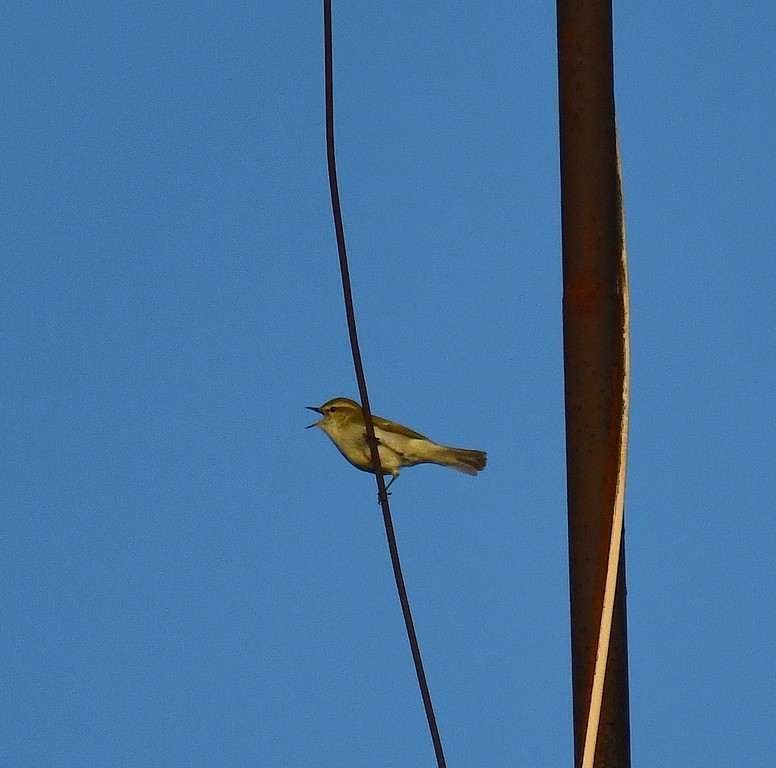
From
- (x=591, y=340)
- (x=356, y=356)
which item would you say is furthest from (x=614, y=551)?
(x=356, y=356)

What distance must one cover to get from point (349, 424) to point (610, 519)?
18.8 feet

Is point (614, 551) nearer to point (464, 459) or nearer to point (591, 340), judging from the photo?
point (591, 340)

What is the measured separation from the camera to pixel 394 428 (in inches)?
316

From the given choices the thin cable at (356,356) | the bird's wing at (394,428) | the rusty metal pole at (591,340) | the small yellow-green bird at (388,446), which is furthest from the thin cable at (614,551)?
the bird's wing at (394,428)

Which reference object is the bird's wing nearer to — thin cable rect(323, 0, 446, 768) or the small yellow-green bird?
the small yellow-green bird

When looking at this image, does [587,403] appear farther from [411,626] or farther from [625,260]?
[411,626]

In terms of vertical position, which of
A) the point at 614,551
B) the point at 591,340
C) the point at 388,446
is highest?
the point at 388,446

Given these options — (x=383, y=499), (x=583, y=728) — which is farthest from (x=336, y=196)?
(x=583, y=728)

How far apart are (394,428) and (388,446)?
0.39 feet

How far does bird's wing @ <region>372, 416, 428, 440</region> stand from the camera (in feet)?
26.1

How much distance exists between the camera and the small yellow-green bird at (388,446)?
25.4 feet

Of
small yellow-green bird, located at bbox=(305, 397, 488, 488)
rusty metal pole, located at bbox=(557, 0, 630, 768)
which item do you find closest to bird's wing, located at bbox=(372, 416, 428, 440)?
small yellow-green bird, located at bbox=(305, 397, 488, 488)

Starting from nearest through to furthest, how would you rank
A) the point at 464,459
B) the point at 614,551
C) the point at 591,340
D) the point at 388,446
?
the point at 614,551 → the point at 591,340 → the point at 464,459 → the point at 388,446

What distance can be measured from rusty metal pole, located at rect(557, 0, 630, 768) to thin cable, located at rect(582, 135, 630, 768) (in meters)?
0.01
